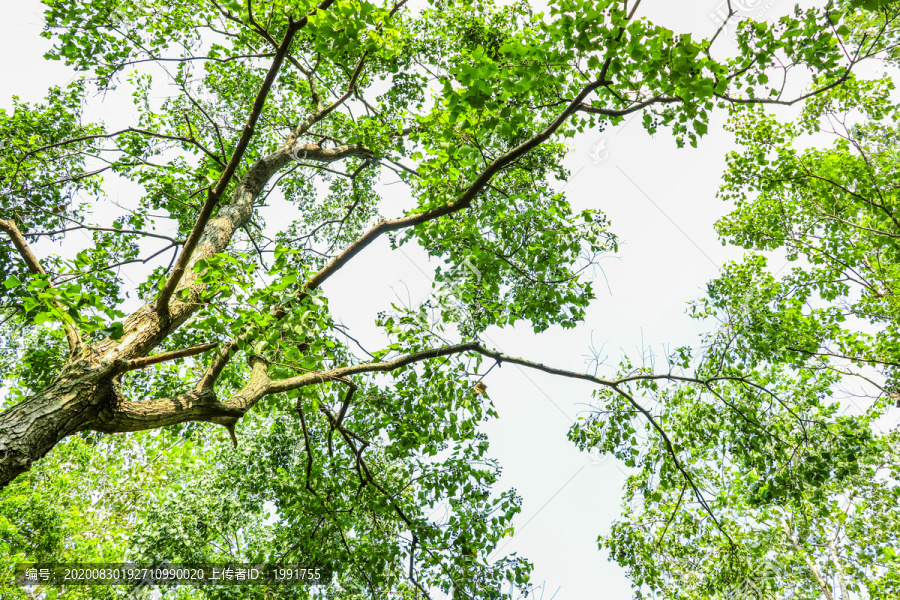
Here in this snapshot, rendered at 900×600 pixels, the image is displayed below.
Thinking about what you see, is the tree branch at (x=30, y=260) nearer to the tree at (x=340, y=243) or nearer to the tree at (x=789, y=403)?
the tree at (x=340, y=243)

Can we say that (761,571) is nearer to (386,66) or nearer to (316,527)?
(316,527)

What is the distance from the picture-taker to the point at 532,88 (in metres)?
3.44

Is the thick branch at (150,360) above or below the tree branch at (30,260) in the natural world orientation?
below

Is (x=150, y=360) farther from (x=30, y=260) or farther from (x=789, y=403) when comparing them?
(x=789, y=403)

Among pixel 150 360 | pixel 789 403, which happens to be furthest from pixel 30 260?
pixel 789 403

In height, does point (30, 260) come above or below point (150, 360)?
above

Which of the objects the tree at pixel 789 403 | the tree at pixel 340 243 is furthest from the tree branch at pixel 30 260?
the tree at pixel 789 403

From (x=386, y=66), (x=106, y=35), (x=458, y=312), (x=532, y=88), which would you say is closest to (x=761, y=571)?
(x=458, y=312)

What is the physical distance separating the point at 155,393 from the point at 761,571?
10.1 m

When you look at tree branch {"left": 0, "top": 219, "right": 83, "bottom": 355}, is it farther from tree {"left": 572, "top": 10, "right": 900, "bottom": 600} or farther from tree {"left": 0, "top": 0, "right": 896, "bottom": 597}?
tree {"left": 572, "top": 10, "right": 900, "bottom": 600}

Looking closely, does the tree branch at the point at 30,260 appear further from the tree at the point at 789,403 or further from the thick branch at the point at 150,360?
the tree at the point at 789,403

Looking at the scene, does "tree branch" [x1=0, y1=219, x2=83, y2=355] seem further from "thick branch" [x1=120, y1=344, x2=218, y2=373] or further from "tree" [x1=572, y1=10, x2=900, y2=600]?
"tree" [x1=572, y1=10, x2=900, y2=600]

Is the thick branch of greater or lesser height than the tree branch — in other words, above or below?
below

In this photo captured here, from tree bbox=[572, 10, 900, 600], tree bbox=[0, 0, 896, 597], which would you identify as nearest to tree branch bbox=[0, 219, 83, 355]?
tree bbox=[0, 0, 896, 597]
